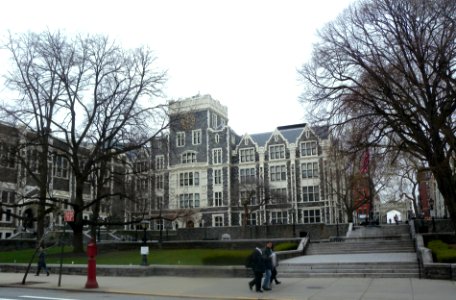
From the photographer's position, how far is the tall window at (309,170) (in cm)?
7181

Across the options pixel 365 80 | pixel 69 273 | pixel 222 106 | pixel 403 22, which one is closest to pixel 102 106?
pixel 69 273

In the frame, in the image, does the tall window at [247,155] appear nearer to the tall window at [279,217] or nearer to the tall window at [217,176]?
the tall window at [217,176]

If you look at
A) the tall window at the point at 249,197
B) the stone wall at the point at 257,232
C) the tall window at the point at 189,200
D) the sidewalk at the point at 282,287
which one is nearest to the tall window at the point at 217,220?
the tall window at the point at 189,200

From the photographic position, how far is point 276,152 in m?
75.6

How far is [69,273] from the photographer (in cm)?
2491

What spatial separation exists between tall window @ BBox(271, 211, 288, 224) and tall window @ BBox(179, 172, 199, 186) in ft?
48.5

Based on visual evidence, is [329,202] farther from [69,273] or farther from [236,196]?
[69,273]

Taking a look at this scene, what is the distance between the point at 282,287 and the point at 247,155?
6061 centimetres

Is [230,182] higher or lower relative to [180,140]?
lower

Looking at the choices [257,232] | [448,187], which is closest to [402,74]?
[448,187]

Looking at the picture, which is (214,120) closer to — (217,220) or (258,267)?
(217,220)

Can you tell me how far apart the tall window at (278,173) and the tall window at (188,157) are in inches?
578

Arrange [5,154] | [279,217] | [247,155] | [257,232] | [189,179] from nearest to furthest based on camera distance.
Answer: [5,154] < [257,232] < [279,217] < [247,155] < [189,179]

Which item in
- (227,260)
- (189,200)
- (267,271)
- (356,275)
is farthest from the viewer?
(189,200)
